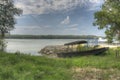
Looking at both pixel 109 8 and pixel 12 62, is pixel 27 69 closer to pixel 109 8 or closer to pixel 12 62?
pixel 12 62

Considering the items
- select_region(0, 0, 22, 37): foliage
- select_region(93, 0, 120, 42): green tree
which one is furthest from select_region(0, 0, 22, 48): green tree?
select_region(93, 0, 120, 42): green tree

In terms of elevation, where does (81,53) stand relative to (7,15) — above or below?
below

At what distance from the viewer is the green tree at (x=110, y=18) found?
3419 centimetres

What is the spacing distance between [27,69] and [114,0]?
18.8 meters

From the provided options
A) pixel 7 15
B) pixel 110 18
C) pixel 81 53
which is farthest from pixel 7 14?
pixel 81 53

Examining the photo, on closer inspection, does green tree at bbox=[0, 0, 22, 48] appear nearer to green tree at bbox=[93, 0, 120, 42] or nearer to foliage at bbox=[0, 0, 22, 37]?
foliage at bbox=[0, 0, 22, 37]

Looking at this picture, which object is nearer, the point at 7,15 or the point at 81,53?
the point at 7,15

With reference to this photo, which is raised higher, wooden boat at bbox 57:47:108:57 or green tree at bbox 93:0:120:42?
green tree at bbox 93:0:120:42

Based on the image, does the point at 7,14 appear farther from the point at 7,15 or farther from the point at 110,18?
→ the point at 110,18

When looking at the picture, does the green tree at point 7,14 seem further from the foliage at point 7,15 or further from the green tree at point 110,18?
the green tree at point 110,18

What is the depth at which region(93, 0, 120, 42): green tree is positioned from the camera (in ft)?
112

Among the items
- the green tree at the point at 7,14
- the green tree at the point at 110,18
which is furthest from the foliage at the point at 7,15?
the green tree at the point at 110,18

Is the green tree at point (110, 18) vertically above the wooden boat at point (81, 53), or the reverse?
the green tree at point (110, 18)

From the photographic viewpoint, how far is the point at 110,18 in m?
34.7
